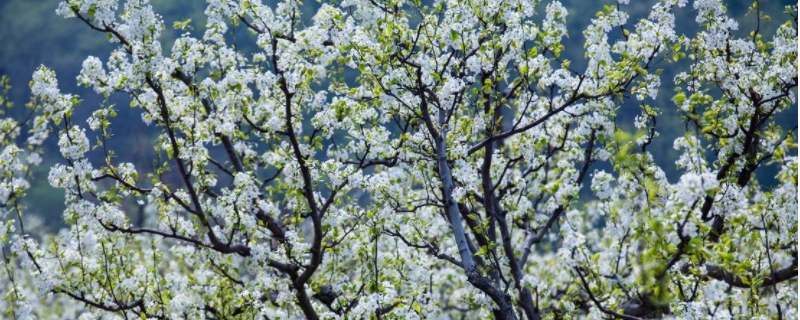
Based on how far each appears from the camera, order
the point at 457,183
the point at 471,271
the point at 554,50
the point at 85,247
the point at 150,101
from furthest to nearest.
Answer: the point at 85,247, the point at 457,183, the point at 150,101, the point at 554,50, the point at 471,271

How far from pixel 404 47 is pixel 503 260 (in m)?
3.34

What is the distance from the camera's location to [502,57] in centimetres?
1005

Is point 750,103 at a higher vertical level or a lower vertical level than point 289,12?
lower

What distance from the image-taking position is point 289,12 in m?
9.97

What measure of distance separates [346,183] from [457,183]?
148 centimetres

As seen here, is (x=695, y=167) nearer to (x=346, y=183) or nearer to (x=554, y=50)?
(x=554, y=50)

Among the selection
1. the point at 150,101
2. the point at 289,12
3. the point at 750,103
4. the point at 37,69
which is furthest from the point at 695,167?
the point at 37,69

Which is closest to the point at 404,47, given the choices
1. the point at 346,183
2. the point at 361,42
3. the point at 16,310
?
the point at 361,42

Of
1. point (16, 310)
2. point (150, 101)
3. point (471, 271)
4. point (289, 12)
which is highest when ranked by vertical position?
point (289, 12)

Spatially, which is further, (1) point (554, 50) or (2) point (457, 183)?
(2) point (457, 183)

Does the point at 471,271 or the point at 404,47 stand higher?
the point at 404,47

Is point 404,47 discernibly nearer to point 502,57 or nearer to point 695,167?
point 502,57

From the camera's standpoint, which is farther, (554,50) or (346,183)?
(346,183)

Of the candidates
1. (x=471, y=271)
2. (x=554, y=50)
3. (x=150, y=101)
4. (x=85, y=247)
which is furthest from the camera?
(x=85, y=247)
